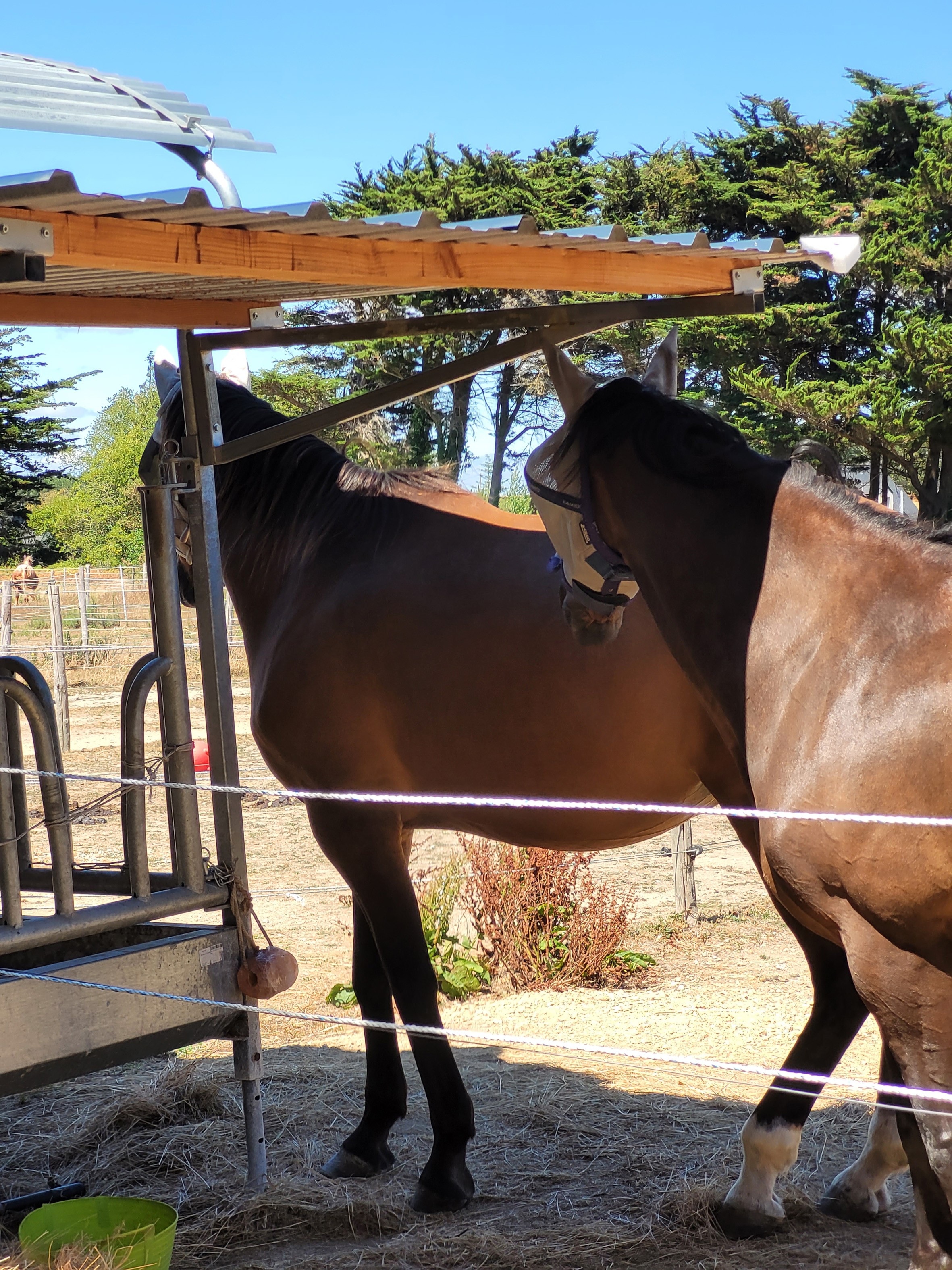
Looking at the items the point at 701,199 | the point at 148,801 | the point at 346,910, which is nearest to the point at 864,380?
the point at 701,199

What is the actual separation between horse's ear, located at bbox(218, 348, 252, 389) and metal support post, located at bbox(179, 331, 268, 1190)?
738 mm

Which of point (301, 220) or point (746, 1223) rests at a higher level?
point (301, 220)

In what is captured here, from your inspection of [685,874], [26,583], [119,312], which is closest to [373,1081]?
[119,312]

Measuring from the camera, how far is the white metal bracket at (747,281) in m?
3.09

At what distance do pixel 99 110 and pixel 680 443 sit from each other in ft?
7.56

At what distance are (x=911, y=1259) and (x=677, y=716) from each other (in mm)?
1349

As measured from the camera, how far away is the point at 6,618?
43.8ft

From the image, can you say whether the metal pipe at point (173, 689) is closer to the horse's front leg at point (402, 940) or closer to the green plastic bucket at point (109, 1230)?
the horse's front leg at point (402, 940)

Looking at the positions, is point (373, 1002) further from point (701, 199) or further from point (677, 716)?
point (701, 199)

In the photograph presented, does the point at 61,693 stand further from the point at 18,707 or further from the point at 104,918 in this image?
the point at 104,918

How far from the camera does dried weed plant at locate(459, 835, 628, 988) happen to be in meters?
5.28

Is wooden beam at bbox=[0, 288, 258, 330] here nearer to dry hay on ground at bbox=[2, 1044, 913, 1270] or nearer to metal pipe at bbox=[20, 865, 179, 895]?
metal pipe at bbox=[20, 865, 179, 895]

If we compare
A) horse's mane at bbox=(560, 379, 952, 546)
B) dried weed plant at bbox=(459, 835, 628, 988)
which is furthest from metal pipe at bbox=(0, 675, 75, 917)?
dried weed plant at bbox=(459, 835, 628, 988)

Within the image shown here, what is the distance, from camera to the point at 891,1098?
302 cm
